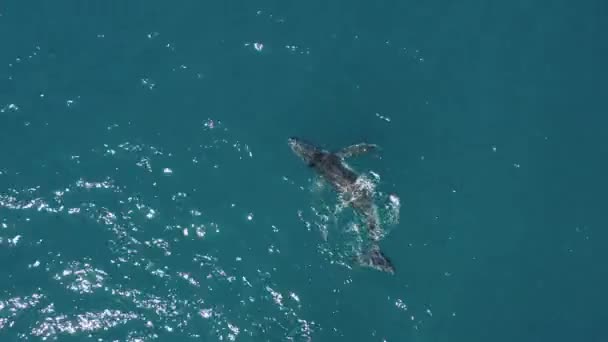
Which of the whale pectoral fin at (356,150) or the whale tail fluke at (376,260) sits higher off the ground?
the whale pectoral fin at (356,150)

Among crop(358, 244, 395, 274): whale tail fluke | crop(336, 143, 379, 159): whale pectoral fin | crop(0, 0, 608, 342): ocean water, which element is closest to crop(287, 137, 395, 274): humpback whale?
crop(336, 143, 379, 159): whale pectoral fin

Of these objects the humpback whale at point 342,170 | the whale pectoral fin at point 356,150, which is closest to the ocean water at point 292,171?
the whale pectoral fin at point 356,150

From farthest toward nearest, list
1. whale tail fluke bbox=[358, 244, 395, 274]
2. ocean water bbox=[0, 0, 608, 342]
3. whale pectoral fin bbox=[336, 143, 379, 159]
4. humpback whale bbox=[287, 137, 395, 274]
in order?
whale pectoral fin bbox=[336, 143, 379, 159] → humpback whale bbox=[287, 137, 395, 274] → whale tail fluke bbox=[358, 244, 395, 274] → ocean water bbox=[0, 0, 608, 342]

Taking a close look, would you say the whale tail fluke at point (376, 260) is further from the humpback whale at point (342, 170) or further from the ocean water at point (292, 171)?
the humpback whale at point (342, 170)

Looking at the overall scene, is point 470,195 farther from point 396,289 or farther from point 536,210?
point 396,289

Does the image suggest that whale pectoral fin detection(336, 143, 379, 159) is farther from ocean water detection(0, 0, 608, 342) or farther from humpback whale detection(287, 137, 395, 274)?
ocean water detection(0, 0, 608, 342)

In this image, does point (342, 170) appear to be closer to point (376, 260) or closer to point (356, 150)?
point (356, 150)

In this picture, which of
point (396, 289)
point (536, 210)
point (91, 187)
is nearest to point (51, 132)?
point (91, 187)
